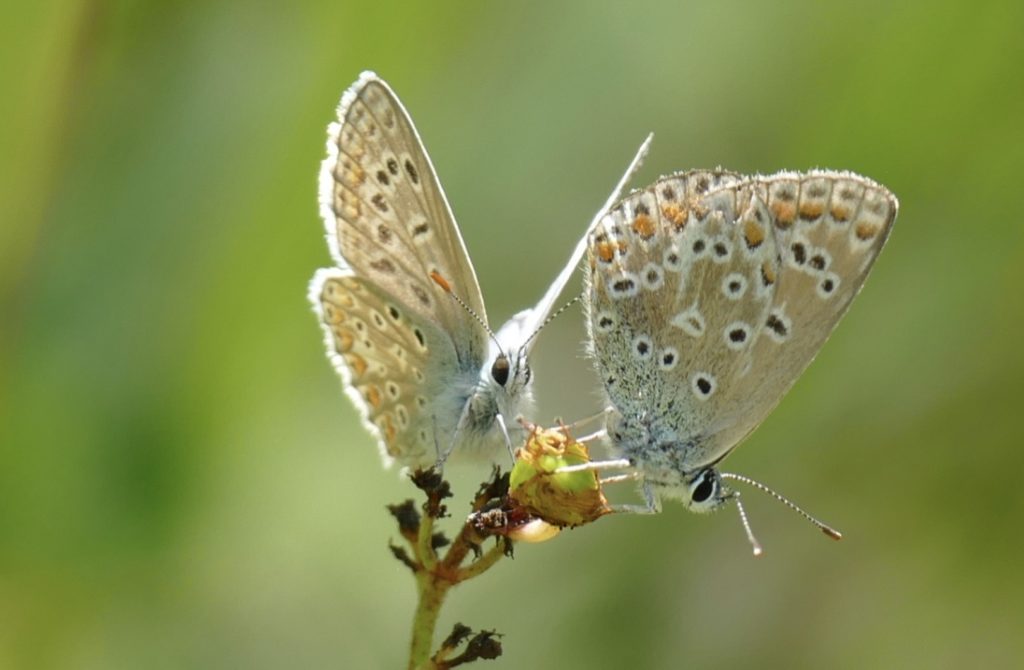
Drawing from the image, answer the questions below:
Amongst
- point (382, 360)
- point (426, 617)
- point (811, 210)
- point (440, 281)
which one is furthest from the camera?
point (382, 360)

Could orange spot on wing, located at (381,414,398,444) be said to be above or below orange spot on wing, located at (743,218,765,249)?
below

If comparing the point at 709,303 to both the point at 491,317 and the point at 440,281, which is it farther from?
the point at 491,317

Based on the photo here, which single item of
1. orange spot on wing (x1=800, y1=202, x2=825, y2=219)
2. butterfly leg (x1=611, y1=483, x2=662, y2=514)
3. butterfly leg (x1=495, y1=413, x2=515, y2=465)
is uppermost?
orange spot on wing (x1=800, y1=202, x2=825, y2=219)

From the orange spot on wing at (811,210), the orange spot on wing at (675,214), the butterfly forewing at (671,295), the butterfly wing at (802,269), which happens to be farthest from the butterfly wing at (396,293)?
the orange spot on wing at (811,210)

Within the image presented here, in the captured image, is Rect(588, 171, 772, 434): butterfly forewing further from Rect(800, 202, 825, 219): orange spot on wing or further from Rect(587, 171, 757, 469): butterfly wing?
Rect(800, 202, 825, 219): orange spot on wing

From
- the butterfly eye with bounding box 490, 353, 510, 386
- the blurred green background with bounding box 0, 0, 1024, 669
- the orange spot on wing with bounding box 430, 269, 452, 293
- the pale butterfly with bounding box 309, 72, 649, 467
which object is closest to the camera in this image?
the blurred green background with bounding box 0, 0, 1024, 669

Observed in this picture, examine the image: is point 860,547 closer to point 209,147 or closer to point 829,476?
point 829,476

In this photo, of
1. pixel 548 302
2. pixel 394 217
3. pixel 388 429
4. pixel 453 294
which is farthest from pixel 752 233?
pixel 388 429

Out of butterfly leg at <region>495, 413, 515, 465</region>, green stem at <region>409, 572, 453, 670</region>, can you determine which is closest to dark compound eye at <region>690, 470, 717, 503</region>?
butterfly leg at <region>495, 413, 515, 465</region>
